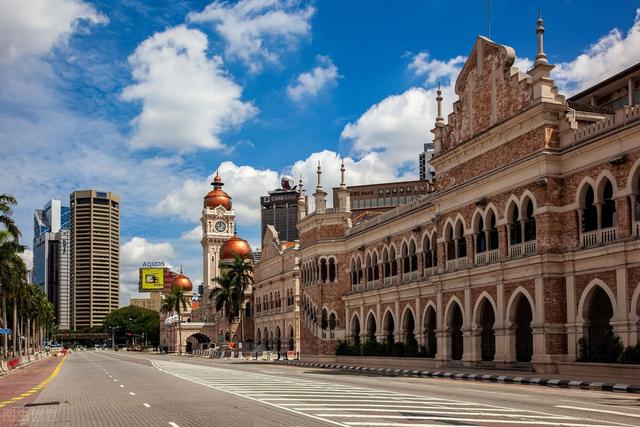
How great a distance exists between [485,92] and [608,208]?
10.2 metres

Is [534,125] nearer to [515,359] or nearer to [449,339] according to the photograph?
[515,359]

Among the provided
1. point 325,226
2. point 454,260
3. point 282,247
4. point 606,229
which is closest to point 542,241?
point 606,229

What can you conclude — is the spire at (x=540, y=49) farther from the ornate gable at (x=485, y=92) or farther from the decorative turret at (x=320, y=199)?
the decorative turret at (x=320, y=199)

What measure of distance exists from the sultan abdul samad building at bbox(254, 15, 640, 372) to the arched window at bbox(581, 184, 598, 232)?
0.05m

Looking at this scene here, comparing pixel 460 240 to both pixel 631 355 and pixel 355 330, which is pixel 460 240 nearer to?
pixel 631 355

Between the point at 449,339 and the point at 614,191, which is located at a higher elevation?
the point at 614,191

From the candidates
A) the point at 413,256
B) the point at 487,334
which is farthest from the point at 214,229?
the point at 487,334

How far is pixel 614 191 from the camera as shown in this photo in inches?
1264

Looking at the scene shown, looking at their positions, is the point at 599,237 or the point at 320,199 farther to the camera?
the point at 320,199

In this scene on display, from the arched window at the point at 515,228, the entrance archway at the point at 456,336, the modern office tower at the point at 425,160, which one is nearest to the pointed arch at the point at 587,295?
the arched window at the point at 515,228

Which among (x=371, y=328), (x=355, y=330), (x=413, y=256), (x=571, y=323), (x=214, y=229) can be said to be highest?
(x=214, y=229)

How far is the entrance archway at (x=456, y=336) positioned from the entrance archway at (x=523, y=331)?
5743 mm

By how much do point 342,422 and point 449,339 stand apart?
29644 millimetres

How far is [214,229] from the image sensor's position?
140000 millimetres
